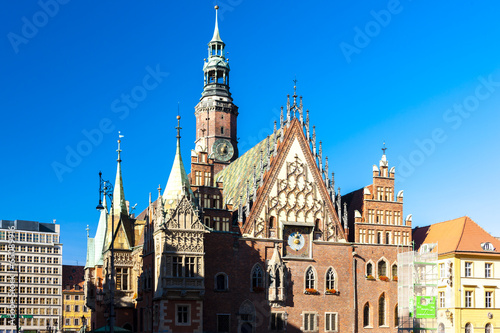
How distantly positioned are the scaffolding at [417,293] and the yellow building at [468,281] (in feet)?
7.54

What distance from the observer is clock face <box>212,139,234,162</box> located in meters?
87.5

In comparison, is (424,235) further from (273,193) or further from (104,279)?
(104,279)

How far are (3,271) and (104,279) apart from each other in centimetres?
7474

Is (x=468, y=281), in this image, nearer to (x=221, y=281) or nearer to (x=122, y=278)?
(x=221, y=281)

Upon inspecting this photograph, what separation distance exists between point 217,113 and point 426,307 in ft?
119

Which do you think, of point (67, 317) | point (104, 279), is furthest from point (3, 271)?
point (104, 279)

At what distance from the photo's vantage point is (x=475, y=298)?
68.9 metres

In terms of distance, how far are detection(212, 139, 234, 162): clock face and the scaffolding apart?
2876 centimetres

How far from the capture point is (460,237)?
69.9 metres

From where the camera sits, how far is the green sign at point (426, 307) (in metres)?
64.7

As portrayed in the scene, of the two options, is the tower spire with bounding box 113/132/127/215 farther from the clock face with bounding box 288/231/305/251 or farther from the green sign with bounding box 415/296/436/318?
the green sign with bounding box 415/296/436/318

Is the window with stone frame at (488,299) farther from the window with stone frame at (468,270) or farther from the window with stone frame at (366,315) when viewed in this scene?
the window with stone frame at (366,315)

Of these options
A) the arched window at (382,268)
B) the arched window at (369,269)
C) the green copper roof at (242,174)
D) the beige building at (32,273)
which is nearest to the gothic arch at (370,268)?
the arched window at (369,269)

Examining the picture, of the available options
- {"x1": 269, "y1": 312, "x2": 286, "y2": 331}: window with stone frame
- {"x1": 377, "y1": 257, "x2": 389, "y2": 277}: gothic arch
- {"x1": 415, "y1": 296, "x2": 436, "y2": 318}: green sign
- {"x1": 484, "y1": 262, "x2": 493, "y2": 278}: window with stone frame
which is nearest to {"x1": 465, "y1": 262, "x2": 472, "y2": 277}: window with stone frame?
{"x1": 484, "y1": 262, "x2": 493, "y2": 278}: window with stone frame
